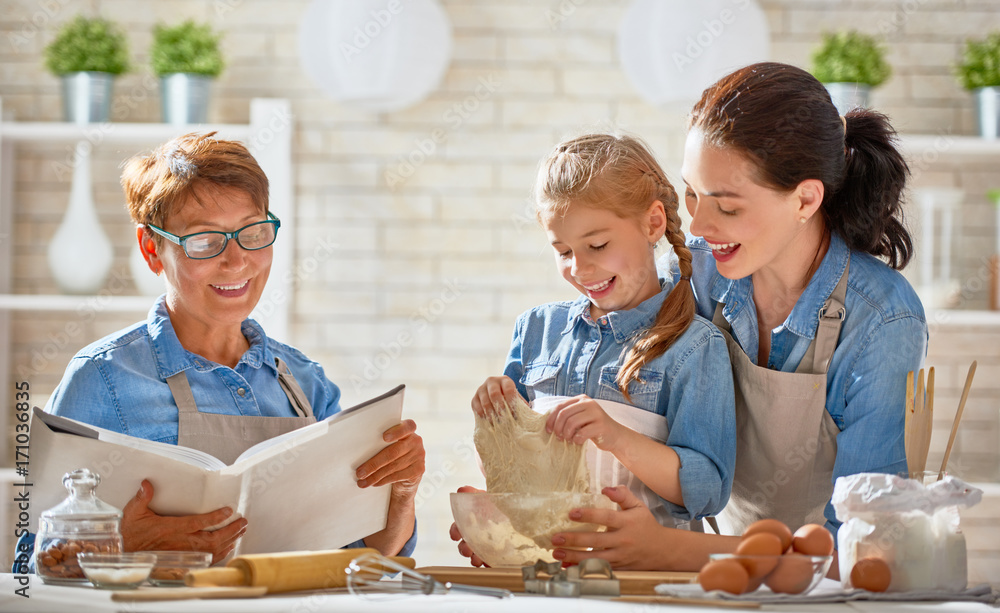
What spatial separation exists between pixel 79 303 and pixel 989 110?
12.0 feet

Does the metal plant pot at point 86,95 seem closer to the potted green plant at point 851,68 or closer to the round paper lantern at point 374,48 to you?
the round paper lantern at point 374,48

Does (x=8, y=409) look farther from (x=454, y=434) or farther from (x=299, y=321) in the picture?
(x=454, y=434)

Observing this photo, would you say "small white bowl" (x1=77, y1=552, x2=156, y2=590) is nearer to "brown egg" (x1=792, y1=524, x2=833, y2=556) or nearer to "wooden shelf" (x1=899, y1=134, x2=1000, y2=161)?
"brown egg" (x1=792, y1=524, x2=833, y2=556)

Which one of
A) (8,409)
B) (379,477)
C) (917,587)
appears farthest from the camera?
(8,409)

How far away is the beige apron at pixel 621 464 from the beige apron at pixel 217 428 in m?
0.53

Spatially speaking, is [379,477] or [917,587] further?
[379,477]

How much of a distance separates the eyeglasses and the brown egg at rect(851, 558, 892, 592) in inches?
47.7

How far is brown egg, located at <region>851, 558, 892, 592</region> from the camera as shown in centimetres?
129

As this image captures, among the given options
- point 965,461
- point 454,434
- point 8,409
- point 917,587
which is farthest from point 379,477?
point 965,461

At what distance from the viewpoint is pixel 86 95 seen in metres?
3.73

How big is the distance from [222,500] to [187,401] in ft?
1.13

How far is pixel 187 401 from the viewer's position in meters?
1.83

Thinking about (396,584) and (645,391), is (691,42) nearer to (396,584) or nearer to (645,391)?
(645,391)

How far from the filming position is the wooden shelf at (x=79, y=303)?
3658 mm
